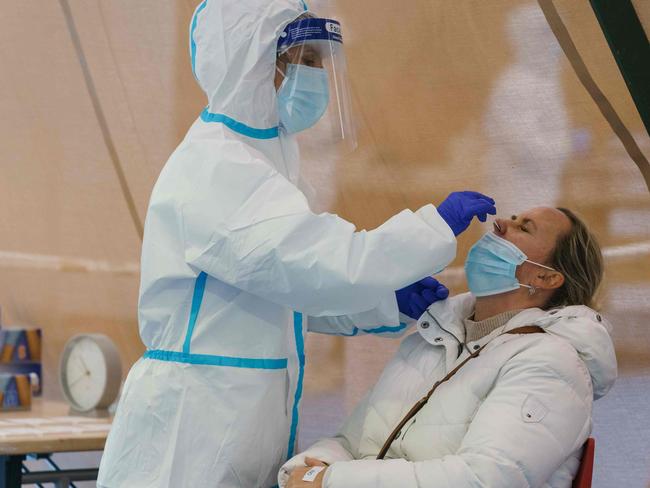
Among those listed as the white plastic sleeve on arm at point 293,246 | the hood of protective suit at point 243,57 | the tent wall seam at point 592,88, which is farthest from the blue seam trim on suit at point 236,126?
the tent wall seam at point 592,88

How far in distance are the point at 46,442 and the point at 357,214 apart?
1.07 m

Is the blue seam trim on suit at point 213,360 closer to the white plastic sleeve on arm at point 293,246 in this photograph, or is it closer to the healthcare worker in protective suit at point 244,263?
the healthcare worker in protective suit at point 244,263

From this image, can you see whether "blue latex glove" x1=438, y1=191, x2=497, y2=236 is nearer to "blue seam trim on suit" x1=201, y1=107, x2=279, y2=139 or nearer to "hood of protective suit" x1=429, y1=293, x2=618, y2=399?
"hood of protective suit" x1=429, y1=293, x2=618, y2=399

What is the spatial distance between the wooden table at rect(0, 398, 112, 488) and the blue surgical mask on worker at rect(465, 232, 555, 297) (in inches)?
45.1

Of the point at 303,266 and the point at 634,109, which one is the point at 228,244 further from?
the point at 634,109

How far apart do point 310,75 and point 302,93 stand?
1.7 inches

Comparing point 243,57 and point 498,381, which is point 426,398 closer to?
point 498,381

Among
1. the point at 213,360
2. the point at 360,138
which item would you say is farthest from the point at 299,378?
the point at 360,138

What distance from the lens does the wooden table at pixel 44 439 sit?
2465 millimetres

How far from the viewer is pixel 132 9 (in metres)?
3.27

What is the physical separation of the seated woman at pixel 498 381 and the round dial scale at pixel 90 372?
3.60 ft

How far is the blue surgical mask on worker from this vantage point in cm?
207

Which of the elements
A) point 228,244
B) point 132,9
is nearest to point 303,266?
point 228,244

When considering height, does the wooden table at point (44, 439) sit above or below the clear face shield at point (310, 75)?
below
